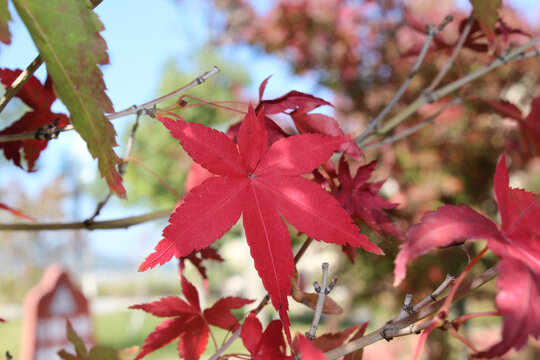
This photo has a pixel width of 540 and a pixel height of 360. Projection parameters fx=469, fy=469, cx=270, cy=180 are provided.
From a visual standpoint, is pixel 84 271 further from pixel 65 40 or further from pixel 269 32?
pixel 65 40

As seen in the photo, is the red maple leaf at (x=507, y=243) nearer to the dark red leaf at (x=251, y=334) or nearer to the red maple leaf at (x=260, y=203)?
the red maple leaf at (x=260, y=203)

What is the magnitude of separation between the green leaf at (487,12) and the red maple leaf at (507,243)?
0.33 meters

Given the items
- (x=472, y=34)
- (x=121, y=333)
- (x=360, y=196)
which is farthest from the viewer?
(x=121, y=333)

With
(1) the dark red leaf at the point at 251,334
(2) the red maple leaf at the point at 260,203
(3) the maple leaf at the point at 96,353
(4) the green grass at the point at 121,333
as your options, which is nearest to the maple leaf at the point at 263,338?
(1) the dark red leaf at the point at 251,334

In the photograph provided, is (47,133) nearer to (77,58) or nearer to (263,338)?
(77,58)

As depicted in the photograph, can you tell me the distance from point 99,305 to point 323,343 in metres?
14.2

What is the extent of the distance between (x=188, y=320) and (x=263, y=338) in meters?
0.11

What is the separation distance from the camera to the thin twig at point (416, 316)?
30 centimetres

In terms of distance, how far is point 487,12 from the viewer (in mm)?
615

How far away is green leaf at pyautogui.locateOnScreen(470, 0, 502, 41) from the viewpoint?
0.59 m

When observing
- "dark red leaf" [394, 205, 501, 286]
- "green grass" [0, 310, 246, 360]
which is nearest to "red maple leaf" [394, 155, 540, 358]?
"dark red leaf" [394, 205, 501, 286]

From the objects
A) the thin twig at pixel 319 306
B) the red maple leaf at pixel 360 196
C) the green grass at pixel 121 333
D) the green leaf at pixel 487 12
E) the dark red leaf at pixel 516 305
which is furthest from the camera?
the green grass at pixel 121 333

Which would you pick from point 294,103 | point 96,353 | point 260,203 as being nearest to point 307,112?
point 294,103

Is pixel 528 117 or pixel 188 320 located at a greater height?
pixel 528 117
